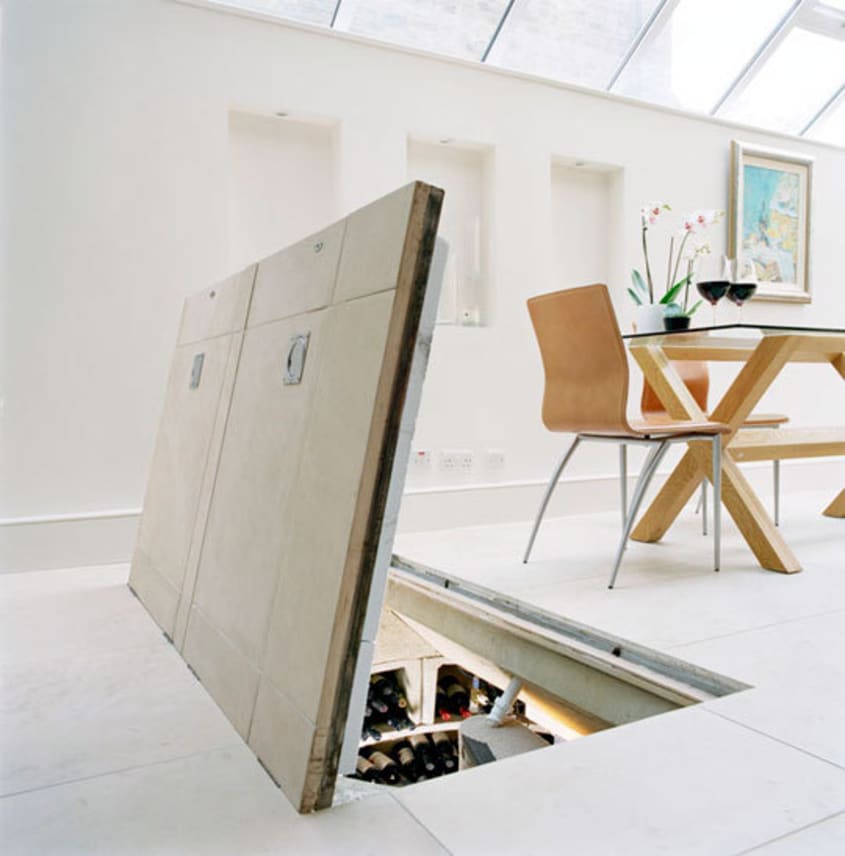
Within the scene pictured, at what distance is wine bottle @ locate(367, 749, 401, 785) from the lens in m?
3.44

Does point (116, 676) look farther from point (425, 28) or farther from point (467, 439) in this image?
point (425, 28)

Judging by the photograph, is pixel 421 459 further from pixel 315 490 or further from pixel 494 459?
pixel 315 490

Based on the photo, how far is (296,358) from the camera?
1.52 metres

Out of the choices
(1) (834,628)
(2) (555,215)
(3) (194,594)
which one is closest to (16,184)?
(3) (194,594)

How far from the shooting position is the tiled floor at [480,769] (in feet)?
3.51

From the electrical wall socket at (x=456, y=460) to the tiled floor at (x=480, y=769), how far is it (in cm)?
164

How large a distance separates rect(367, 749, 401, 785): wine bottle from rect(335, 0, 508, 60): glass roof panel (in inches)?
132

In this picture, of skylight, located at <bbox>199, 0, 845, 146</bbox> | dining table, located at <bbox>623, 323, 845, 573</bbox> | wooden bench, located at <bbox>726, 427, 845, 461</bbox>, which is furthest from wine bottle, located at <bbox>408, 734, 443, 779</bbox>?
skylight, located at <bbox>199, 0, 845, 146</bbox>

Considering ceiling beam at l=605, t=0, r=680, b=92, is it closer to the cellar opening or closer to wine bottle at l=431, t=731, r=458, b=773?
the cellar opening

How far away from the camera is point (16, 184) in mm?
3039

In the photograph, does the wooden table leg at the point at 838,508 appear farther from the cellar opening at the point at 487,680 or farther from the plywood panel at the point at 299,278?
the plywood panel at the point at 299,278

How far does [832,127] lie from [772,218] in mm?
1118

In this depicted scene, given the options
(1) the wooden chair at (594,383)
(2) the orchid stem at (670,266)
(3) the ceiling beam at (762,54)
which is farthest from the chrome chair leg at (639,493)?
(3) the ceiling beam at (762,54)

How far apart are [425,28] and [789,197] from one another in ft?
8.81
